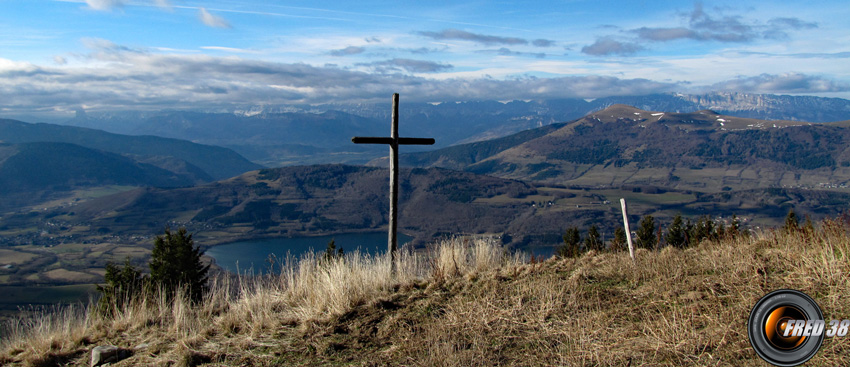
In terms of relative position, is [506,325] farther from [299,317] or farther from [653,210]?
[653,210]

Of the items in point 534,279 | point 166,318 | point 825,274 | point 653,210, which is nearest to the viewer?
point 825,274

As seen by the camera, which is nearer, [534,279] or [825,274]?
[825,274]

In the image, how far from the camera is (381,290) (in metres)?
7.68

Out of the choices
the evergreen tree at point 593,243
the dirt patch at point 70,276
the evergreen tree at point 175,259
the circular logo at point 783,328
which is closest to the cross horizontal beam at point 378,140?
the evergreen tree at point 593,243

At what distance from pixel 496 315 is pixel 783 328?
2767 mm

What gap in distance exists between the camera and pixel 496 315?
5793 millimetres

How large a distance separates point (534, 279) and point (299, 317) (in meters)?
3.38

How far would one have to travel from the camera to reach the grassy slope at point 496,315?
462 centimetres

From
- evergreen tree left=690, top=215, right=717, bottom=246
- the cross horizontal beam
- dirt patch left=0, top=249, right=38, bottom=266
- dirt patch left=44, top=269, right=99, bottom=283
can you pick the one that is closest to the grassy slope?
evergreen tree left=690, top=215, right=717, bottom=246

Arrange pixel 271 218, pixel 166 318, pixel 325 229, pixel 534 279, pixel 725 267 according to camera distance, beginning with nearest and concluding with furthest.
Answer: pixel 725 267 → pixel 534 279 → pixel 166 318 → pixel 325 229 → pixel 271 218

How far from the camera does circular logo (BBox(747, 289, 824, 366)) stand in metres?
3.83

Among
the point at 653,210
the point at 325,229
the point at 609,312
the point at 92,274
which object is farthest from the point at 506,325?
the point at 325,229

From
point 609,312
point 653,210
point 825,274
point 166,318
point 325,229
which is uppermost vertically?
point 825,274

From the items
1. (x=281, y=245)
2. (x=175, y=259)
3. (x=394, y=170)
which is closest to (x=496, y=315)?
(x=394, y=170)
